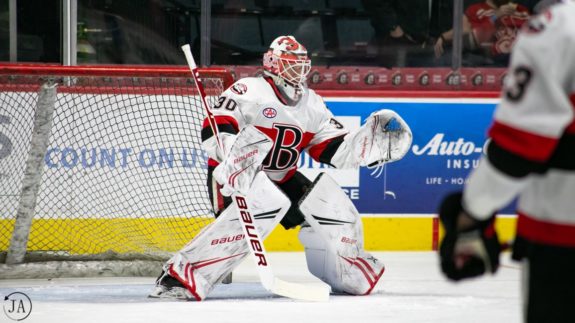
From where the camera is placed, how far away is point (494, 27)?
21.0 ft

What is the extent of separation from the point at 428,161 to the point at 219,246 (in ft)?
7.03

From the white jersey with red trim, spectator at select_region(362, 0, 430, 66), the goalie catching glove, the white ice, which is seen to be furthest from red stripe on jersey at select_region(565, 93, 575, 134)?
spectator at select_region(362, 0, 430, 66)

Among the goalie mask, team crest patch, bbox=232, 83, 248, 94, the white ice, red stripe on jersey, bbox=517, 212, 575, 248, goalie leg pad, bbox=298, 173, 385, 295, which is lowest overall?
the white ice

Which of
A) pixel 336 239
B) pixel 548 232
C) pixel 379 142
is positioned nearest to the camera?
pixel 548 232

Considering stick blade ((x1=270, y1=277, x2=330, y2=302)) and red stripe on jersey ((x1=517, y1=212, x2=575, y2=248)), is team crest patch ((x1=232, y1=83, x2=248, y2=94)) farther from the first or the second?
red stripe on jersey ((x1=517, y1=212, x2=575, y2=248))

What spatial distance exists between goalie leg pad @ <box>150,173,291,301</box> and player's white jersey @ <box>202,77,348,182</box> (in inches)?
8.2

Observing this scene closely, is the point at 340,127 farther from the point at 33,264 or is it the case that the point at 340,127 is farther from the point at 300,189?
the point at 33,264

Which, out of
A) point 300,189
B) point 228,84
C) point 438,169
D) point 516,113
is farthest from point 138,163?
point 516,113

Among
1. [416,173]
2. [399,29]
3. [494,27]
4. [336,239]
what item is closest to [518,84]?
[336,239]

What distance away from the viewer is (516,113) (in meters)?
1.58
